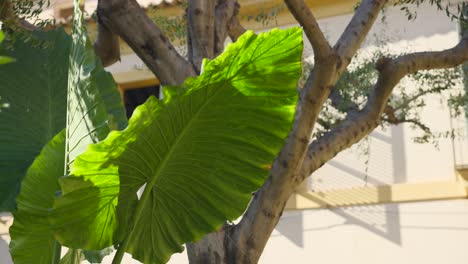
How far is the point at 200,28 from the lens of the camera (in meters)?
5.90

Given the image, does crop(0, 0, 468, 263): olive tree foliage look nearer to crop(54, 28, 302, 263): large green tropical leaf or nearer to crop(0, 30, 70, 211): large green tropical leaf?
crop(0, 30, 70, 211): large green tropical leaf

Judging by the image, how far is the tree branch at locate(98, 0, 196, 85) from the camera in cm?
546

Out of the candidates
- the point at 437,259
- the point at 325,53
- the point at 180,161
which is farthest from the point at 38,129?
the point at 437,259

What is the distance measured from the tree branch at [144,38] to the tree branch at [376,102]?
1229mm

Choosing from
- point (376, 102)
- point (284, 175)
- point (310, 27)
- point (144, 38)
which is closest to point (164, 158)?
point (144, 38)

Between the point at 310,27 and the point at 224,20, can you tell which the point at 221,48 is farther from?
the point at 310,27

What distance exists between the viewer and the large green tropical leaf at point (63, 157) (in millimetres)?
3736

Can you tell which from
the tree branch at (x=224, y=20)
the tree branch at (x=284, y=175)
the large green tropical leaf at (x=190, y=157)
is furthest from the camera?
the tree branch at (x=224, y=20)

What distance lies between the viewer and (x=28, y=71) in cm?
461

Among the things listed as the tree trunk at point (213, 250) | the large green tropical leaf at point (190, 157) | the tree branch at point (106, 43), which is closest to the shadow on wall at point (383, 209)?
the tree branch at point (106, 43)

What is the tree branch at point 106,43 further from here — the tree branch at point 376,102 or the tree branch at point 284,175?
the tree branch at point 376,102

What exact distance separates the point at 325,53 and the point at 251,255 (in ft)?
4.61

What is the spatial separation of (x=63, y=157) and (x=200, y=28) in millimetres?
2126

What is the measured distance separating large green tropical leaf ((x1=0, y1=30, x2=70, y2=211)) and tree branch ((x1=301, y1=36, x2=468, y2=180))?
2.15 meters
